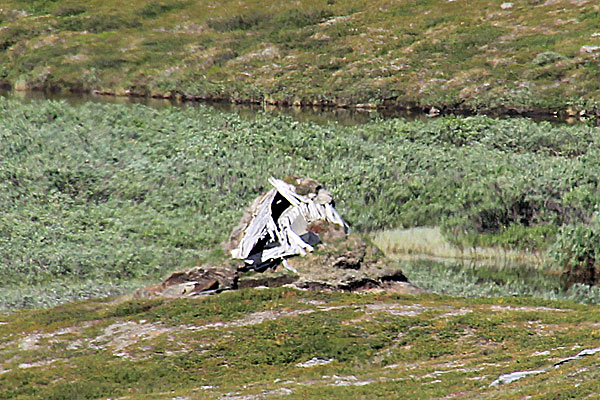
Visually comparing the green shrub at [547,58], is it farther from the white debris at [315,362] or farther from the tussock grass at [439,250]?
the white debris at [315,362]

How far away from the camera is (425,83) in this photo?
90125 millimetres

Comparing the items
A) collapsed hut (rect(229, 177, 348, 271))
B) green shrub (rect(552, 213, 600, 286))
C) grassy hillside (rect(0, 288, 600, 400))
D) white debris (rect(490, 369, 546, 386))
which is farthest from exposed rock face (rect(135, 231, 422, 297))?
white debris (rect(490, 369, 546, 386))

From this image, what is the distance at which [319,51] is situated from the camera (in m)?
104

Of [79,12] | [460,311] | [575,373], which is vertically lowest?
[460,311]

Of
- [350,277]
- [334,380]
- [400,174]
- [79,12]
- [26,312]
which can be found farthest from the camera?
[79,12]

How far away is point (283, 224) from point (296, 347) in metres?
12.4

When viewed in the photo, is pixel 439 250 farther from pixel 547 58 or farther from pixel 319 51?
pixel 319 51

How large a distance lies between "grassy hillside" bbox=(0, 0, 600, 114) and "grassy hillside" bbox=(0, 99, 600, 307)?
2232cm

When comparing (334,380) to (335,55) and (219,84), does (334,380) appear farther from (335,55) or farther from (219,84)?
(335,55)

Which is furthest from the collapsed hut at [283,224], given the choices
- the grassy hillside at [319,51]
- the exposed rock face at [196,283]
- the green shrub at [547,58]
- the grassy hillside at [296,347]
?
the green shrub at [547,58]

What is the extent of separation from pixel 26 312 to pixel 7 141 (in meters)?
28.2

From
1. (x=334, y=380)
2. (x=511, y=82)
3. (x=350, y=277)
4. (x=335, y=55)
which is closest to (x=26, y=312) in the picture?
(x=350, y=277)

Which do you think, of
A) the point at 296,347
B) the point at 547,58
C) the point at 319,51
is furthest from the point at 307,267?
the point at 319,51

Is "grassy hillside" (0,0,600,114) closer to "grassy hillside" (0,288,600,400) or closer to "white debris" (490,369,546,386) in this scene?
"grassy hillside" (0,288,600,400)
